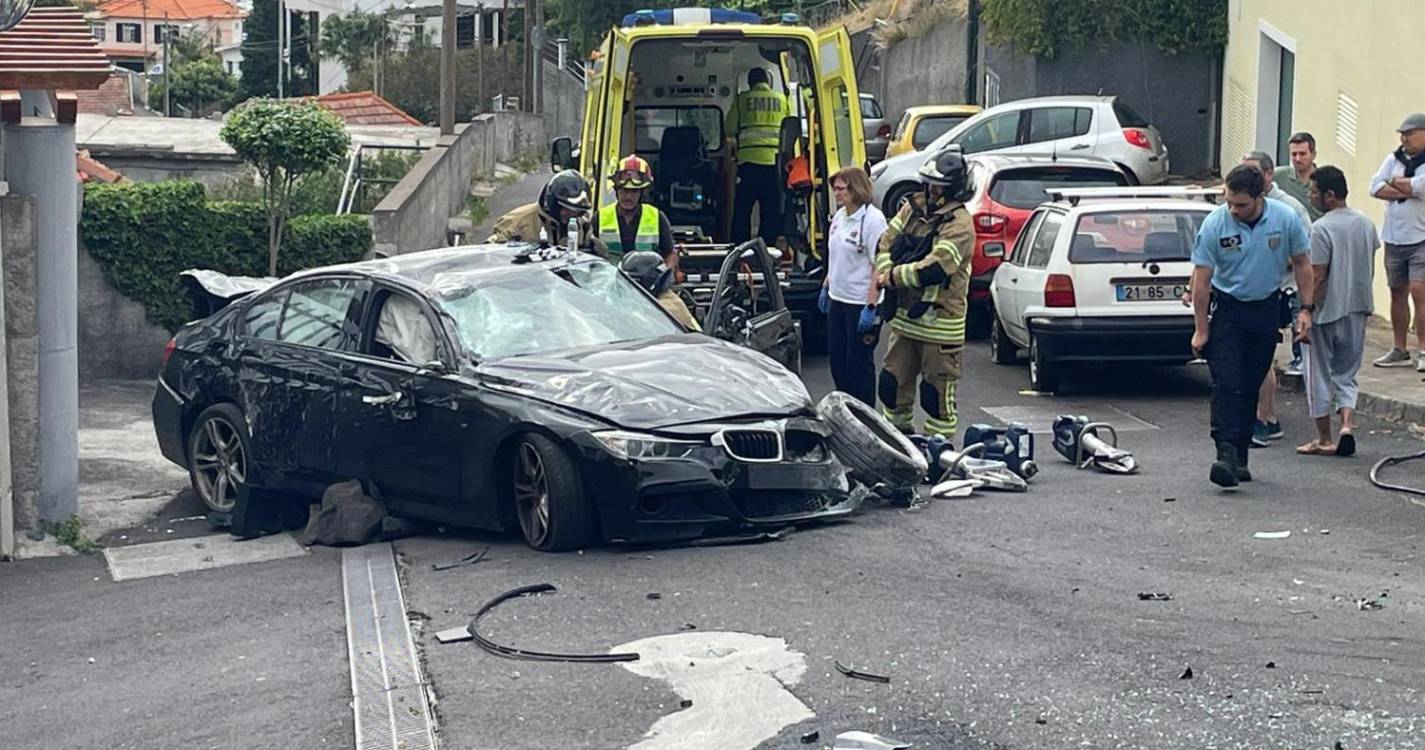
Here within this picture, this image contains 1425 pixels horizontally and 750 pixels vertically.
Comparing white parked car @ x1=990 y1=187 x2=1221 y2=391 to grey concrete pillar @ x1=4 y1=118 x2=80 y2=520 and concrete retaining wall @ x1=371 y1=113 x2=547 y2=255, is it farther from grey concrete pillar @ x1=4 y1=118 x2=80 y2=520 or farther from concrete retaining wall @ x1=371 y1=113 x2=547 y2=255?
concrete retaining wall @ x1=371 y1=113 x2=547 y2=255

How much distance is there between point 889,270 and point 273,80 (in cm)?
7087

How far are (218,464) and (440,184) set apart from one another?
15.5 meters

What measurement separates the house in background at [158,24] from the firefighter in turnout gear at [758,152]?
10374 centimetres

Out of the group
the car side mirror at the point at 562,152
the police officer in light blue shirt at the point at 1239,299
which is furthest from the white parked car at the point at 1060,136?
the police officer in light blue shirt at the point at 1239,299

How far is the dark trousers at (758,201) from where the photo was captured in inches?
659

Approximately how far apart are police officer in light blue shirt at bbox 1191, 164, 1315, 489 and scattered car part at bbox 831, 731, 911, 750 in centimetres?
467

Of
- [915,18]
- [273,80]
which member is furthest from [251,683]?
[273,80]

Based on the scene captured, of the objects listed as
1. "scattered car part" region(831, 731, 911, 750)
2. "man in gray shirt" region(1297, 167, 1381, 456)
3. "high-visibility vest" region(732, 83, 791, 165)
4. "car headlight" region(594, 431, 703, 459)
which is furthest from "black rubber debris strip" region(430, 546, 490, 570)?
"high-visibility vest" region(732, 83, 791, 165)

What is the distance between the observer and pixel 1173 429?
42.5 ft

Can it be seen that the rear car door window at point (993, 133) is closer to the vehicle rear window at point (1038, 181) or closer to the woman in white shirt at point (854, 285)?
the vehicle rear window at point (1038, 181)

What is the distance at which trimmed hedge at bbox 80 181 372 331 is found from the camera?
17.8 meters

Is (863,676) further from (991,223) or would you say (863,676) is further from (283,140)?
(283,140)

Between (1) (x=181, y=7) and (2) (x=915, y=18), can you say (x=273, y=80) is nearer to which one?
(2) (x=915, y=18)

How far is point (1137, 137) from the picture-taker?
2488 centimetres
